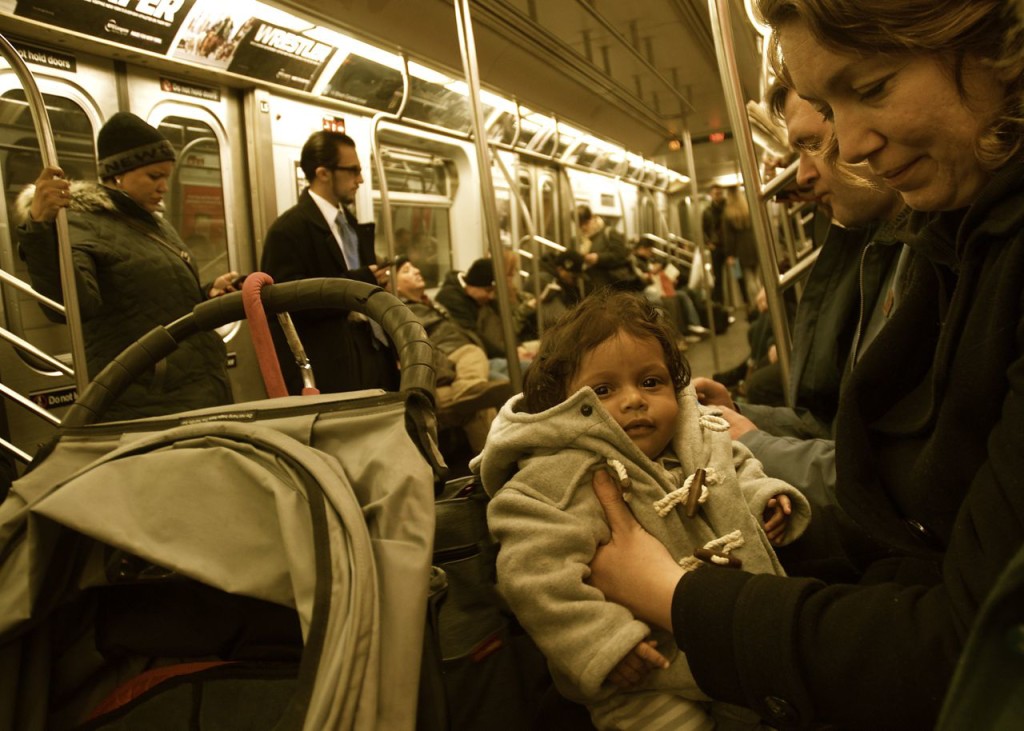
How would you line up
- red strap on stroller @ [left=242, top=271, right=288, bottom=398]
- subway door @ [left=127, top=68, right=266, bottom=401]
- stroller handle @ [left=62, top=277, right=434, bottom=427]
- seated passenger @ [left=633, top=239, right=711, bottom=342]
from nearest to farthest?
stroller handle @ [left=62, top=277, right=434, bottom=427]
red strap on stroller @ [left=242, top=271, right=288, bottom=398]
subway door @ [left=127, top=68, right=266, bottom=401]
seated passenger @ [left=633, top=239, right=711, bottom=342]

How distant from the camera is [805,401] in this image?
5.86 ft

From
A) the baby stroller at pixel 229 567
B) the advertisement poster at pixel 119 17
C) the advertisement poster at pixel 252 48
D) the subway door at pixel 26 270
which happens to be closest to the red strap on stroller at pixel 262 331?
the baby stroller at pixel 229 567

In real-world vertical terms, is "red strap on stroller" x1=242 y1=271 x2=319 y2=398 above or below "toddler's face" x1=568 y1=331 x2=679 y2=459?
above

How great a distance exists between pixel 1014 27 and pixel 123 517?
1.20 m

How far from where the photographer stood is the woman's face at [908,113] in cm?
80

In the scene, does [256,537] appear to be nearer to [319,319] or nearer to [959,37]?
[959,37]

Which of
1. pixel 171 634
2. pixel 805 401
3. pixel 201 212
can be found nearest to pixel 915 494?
pixel 805 401

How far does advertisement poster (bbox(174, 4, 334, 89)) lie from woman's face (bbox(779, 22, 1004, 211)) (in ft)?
11.3

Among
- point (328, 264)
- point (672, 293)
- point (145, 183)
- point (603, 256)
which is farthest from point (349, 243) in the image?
point (672, 293)

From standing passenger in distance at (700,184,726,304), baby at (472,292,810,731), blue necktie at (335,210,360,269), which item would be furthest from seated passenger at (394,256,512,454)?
standing passenger in distance at (700,184,726,304)

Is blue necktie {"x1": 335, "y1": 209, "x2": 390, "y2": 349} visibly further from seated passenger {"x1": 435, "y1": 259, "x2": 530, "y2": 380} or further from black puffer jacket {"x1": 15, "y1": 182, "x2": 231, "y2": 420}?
seated passenger {"x1": 435, "y1": 259, "x2": 530, "y2": 380}

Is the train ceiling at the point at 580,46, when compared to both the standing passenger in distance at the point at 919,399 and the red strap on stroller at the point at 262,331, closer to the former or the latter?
the standing passenger in distance at the point at 919,399

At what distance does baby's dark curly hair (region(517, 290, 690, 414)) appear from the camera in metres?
1.37

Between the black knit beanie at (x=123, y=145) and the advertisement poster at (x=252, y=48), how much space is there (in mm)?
1017
